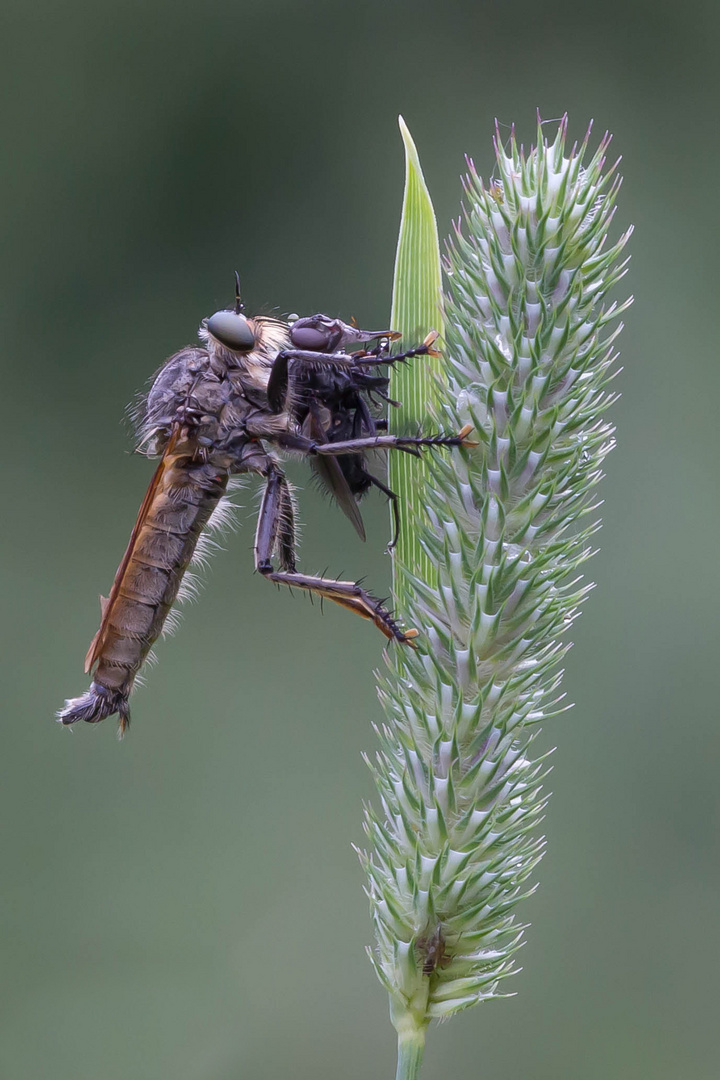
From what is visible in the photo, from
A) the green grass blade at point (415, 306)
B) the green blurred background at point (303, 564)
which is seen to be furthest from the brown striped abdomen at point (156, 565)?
the green blurred background at point (303, 564)

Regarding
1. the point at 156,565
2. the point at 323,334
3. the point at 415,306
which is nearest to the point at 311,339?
the point at 323,334

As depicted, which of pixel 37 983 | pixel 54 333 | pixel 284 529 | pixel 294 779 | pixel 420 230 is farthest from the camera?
pixel 54 333

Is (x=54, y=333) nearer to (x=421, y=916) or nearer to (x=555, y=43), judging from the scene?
(x=555, y=43)

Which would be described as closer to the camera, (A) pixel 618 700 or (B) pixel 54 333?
(A) pixel 618 700

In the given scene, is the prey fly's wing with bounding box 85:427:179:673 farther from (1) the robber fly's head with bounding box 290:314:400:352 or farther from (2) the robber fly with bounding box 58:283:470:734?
(1) the robber fly's head with bounding box 290:314:400:352

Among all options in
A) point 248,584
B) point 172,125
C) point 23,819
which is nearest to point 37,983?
point 23,819
